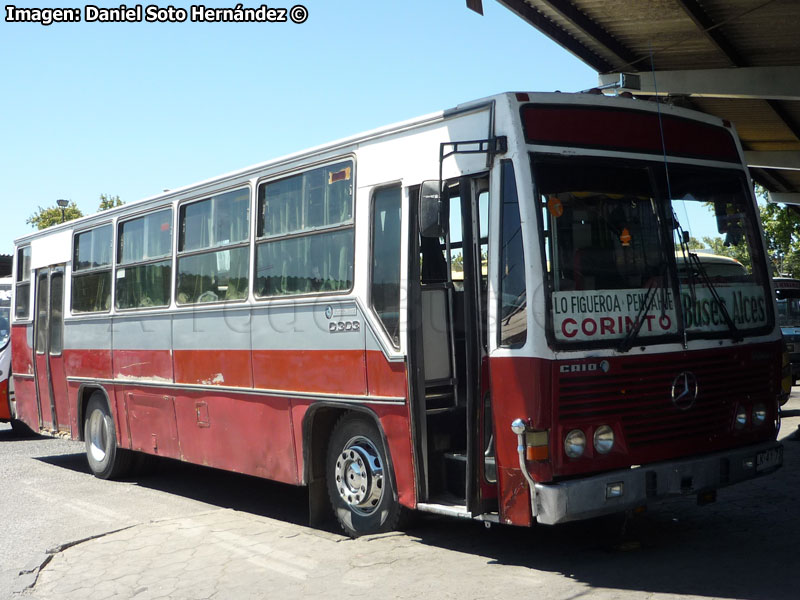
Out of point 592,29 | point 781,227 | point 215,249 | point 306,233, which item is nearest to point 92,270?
point 215,249

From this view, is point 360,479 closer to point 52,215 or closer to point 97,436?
point 97,436

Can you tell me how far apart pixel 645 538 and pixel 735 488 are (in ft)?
7.44

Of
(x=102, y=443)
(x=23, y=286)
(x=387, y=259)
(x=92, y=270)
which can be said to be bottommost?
(x=102, y=443)

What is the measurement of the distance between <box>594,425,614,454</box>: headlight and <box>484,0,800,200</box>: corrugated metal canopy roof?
6350mm

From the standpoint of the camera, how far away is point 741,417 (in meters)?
6.66

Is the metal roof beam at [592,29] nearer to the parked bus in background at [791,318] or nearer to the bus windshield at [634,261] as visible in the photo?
the bus windshield at [634,261]

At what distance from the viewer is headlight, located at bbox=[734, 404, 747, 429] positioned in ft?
21.8

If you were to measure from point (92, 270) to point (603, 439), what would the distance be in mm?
7922

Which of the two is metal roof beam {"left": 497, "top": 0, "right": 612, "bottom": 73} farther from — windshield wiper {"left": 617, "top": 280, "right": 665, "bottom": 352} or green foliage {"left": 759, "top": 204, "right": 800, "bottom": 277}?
green foliage {"left": 759, "top": 204, "right": 800, "bottom": 277}

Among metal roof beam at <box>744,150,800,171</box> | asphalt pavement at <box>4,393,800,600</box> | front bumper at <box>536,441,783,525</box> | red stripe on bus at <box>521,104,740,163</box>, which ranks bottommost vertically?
asphalt pavement at <box>4,393,800,600</box>

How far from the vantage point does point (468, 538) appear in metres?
7.16

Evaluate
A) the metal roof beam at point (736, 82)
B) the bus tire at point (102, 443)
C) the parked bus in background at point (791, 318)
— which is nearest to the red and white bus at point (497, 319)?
the bus tire at point (102, 443)

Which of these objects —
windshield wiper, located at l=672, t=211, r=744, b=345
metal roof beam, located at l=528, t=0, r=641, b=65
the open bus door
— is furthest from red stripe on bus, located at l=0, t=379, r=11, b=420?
windshield wiper, located at l=672, t=211, r=744, b=345

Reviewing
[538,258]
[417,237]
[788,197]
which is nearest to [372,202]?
[417,237]
